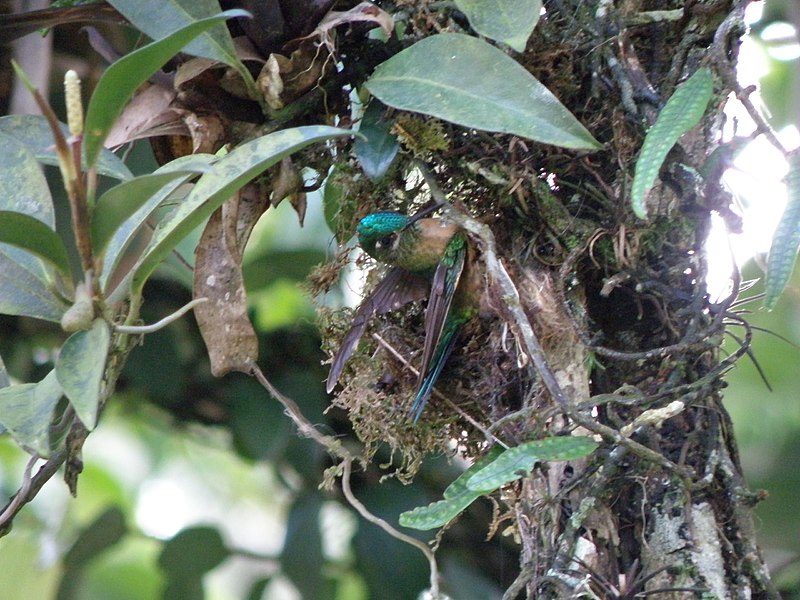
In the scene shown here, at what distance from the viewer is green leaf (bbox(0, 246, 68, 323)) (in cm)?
90

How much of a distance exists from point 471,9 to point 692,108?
260mm

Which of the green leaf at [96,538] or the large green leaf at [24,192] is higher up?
the large green leaf at [24,192]

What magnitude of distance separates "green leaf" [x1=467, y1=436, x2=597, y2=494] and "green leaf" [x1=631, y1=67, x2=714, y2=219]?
8.7 inches

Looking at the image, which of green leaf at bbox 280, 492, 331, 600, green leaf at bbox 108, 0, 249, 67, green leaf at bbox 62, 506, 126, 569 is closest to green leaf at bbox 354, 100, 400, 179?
green leaf at bbox 108, 0, 249, 67

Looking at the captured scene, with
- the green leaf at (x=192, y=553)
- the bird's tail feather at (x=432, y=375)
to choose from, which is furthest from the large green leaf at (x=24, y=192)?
the green leaf at (x=192, y=553)

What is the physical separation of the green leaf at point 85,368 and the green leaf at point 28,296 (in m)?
0.10

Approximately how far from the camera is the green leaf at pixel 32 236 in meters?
0.77

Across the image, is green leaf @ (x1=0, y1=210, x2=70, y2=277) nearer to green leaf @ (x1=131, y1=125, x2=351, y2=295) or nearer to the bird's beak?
green leaf @ (x1=131, y1=125, x2=351, y2=295)

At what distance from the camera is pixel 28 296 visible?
35.7 inches

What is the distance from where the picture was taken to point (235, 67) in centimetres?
102

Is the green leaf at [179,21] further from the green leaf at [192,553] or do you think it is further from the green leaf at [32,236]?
the green leaf at [192,553]

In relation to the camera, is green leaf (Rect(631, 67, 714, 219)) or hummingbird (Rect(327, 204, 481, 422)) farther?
hummingbird (Rect(327, 204, 481, 422))

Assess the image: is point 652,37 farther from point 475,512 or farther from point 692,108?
point 475,512

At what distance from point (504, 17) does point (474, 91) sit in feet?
0.31
